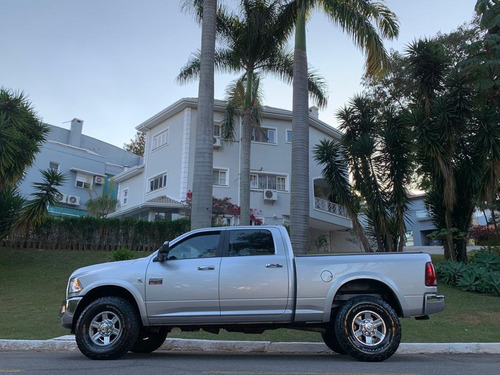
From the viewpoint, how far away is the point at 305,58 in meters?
15.4

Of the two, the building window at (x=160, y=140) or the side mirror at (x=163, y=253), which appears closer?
the side mirror at (x=163, y=253)

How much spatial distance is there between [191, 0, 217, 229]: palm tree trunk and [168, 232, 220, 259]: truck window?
4643 millimetres

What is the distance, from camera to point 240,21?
2000 centimetres

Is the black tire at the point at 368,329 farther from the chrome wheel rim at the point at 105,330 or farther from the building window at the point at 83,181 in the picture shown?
the building window at the point at 83,181

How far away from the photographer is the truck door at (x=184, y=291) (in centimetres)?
641

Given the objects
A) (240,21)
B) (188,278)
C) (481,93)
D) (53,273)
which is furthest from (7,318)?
(481,93)

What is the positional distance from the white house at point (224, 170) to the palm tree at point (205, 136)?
1235 centimetres

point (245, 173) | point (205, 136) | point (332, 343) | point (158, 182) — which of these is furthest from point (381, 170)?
point (158, 182)

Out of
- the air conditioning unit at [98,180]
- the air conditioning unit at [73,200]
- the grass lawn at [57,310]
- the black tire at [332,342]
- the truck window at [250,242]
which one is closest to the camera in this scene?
the truck window at [250,242]

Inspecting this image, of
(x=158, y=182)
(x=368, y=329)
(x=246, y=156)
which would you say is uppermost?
(x=158, y=182)

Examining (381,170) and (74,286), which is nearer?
(74,286)

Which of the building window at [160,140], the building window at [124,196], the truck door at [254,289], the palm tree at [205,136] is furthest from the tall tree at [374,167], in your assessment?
the building window at [124,196]

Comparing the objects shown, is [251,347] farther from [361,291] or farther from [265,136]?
[265,136]

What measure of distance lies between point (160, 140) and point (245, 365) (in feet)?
79.7
